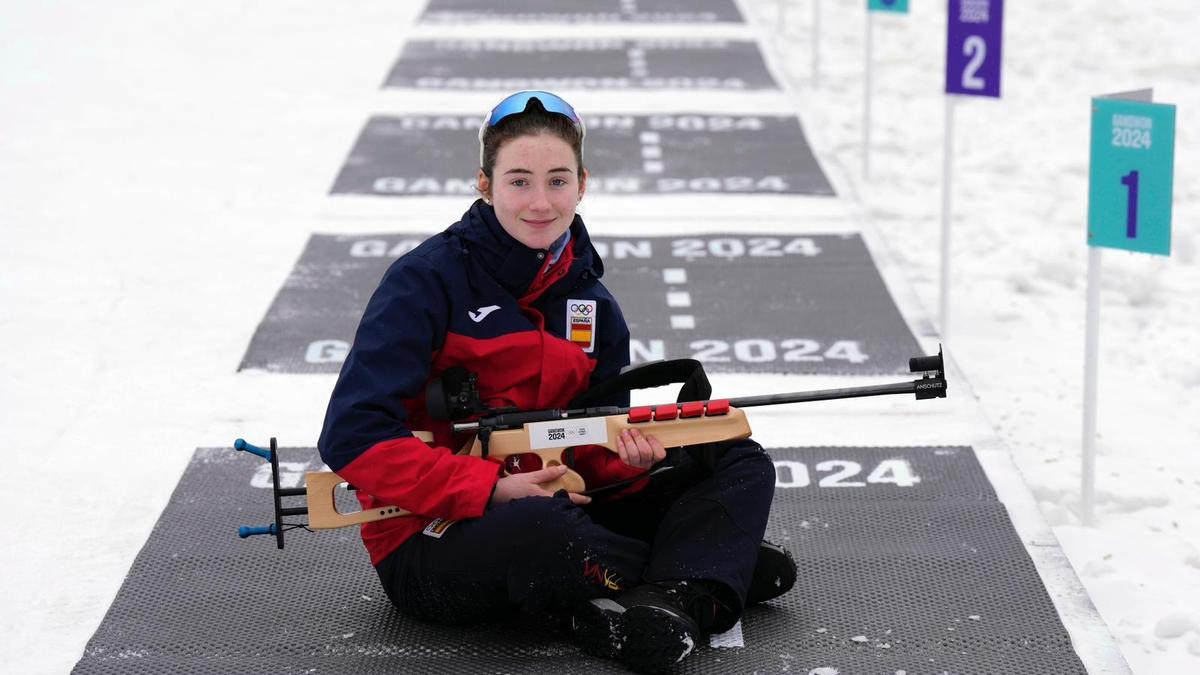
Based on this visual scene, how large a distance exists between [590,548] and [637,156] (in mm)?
4959

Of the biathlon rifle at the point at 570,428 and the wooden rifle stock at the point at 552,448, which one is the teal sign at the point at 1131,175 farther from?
the wooden rifle stock at the point at 552,448

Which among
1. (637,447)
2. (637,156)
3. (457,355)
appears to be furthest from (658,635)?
(637,156)

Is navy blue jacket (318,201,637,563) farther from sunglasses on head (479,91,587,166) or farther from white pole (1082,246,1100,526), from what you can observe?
white pole (1082,246,1100,526)

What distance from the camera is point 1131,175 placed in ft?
13.0

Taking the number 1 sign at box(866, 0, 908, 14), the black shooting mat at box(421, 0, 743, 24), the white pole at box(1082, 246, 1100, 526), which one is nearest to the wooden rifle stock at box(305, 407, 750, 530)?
the white pole at box(1082, 246, 1100, 526)

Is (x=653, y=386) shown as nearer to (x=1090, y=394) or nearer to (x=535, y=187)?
(x=535, y=187)

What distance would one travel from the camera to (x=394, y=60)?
10102mm

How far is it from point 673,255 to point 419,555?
3213 mm

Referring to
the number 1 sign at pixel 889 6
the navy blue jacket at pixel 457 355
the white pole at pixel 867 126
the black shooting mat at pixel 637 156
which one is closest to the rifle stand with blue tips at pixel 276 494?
the navy blue jacket at pixel 457 355

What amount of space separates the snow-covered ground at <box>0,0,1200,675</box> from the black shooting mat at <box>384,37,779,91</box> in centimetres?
24

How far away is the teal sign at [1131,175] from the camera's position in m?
3.91

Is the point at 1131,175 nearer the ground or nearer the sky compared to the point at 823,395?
nearer the sky

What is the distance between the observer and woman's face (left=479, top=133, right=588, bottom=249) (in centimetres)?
321

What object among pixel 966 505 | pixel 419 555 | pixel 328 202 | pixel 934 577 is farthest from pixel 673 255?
pixel 419 555
